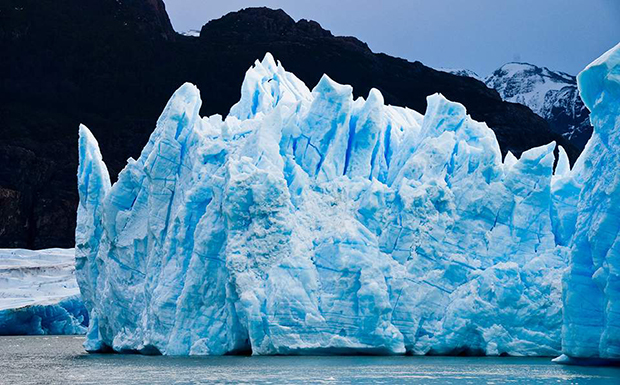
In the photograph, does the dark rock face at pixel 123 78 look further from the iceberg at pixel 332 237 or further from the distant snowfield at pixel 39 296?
the iceberg at pixel 332 237

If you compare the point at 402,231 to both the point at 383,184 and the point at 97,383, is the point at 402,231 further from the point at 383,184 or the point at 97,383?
the point at 97,383

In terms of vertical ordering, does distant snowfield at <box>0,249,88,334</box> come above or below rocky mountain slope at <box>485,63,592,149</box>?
below

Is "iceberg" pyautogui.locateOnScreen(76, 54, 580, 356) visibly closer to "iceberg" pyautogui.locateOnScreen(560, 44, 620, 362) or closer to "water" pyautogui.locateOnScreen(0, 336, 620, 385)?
"water" pyautogui.locateOnScreen(0, 336, 620, 385)

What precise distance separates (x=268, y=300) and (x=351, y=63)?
50684mm

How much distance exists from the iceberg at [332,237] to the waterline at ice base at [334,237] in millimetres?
34

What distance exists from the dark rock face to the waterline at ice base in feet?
112

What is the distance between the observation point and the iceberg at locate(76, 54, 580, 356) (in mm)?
22641

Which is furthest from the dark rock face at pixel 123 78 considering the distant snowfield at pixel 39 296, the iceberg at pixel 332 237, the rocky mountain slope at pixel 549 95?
the iceberg at pixel 332 237

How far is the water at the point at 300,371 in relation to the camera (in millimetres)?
18516

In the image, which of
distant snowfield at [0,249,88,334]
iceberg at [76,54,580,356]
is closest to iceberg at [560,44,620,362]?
iceberg at [76,54,580,356]

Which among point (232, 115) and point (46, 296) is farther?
point (46, 296)

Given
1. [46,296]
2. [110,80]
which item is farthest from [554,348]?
[110,80]

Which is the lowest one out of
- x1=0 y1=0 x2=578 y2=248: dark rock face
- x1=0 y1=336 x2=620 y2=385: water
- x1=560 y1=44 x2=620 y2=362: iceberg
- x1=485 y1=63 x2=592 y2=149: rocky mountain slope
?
x1=0 y1=336 x2=620 y2=385: water

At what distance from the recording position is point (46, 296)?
135 ft
